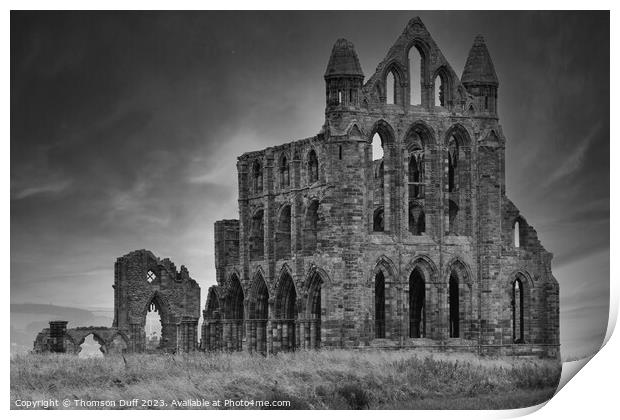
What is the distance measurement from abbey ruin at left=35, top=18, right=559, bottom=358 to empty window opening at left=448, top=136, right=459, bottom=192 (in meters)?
0.07

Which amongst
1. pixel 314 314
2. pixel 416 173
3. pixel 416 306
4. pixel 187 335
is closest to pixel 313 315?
pixel 314 314

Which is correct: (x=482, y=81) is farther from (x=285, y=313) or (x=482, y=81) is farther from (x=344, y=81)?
(x=285, y=313)

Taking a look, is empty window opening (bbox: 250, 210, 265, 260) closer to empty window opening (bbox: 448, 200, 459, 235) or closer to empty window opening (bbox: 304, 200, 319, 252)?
empty window opening (bbox: 304, 200, 319, 252)

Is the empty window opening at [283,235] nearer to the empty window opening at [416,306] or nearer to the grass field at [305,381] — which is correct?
the empty window opening at [416,306]

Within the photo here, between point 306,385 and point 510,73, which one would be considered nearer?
point 306,385

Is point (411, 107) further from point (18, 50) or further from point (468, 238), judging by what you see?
point (18, 50)

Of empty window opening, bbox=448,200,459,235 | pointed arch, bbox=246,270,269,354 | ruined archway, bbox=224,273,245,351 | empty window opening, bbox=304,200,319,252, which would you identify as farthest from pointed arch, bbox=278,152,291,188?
empty window opening, bbox=448,200,459,235

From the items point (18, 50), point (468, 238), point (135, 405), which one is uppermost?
point (18, 50)

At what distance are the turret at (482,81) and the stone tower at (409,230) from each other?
4 centimetres

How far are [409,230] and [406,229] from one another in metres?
3.45

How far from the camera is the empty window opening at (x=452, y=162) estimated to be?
62938mm

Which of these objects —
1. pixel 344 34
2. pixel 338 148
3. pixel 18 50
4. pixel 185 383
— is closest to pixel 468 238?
pixel 338 148

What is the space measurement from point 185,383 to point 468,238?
55.5 feet

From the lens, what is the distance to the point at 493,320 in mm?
62062
